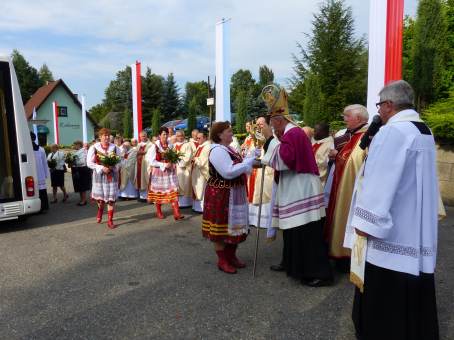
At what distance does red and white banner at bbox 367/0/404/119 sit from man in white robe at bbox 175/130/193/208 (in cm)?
397

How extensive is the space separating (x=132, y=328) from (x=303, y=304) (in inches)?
62.2

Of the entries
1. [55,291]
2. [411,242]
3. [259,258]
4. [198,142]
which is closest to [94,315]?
[55,291]

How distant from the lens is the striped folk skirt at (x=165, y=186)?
776 centimetres

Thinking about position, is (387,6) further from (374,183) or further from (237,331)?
(237,331)

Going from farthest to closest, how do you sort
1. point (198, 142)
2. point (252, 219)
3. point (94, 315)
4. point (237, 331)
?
point (198, 142)
point (252, 219)
point (94, 315)
point (237, 331)

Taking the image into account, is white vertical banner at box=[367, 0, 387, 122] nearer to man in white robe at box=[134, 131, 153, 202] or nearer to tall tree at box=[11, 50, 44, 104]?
man in white robe at box=[134, 131, 153, 202]

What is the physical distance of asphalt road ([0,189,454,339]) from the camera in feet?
11.0

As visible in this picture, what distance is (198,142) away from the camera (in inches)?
370

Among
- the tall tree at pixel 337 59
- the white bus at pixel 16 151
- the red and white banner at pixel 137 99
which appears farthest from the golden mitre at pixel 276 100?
the tall tree at pixel 337 59

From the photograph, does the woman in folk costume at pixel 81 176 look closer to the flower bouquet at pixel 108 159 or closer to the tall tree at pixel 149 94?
the flower bouquet at pixel 108 159

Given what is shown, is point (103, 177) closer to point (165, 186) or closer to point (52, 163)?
point (165, 186)

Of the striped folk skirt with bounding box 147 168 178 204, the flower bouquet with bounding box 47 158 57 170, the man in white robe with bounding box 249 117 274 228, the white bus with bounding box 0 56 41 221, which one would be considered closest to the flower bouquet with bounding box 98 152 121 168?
the striped folk skirt with bounding box 147 168 178 204

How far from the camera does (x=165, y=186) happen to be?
25.5ft

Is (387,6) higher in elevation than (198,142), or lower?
higher
